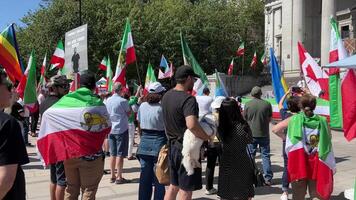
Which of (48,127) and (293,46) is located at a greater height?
(293,46)

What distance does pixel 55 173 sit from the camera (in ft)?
20.6

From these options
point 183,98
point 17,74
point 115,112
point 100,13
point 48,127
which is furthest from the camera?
point 100,13

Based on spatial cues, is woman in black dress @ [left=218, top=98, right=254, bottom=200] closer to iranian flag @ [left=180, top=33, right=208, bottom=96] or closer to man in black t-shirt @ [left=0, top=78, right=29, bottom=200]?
man in black t-shirt @ [left=0, top=78, right=29, bottom=200]

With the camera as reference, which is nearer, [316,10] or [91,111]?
[91,111]

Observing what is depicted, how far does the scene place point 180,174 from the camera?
549cm

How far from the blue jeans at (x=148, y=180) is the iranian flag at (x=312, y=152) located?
6.21ft

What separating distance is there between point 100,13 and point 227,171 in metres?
36.0

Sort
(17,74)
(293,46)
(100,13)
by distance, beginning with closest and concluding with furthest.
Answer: (17,74)
(100,13)
(293,46)

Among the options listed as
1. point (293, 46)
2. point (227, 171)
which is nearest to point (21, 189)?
point (227, 171)

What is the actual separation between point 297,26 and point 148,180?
41.6 metres

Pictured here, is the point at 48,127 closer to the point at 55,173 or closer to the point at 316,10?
the point at 55,173

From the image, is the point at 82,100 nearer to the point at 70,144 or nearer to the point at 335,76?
the point at 70,144

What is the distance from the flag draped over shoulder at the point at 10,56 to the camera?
26.7 feet

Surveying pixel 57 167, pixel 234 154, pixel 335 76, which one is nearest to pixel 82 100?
pixel 57 167
